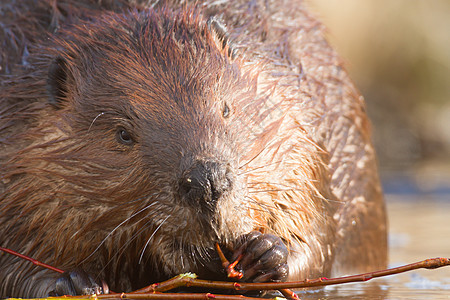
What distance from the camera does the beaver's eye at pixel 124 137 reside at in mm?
2967

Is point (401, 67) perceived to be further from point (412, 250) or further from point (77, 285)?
point (77, 285)

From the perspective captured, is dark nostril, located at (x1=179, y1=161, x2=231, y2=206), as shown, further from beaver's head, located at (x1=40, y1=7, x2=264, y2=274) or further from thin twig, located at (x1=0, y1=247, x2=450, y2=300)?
thin twig, located at (x1=0, y1=247, x2=450, y2=300)

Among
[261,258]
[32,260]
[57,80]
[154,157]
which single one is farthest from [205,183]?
[57,80]

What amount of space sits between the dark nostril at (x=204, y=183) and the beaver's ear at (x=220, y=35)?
2.72 feet

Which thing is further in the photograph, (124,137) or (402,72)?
(402,72)

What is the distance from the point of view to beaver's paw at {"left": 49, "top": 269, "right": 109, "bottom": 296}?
2.96 meters

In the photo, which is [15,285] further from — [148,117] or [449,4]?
[449,4]

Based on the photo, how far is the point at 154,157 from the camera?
9.31 ft

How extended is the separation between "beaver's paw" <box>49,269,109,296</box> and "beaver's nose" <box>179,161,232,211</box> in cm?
57

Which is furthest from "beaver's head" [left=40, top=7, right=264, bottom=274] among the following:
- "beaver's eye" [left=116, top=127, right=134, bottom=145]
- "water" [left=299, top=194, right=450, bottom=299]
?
"water" [left=299, top=194, right=450, bottom=299]

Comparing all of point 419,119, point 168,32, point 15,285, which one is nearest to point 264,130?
point 168,32

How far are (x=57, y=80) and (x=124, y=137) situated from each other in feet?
1.52

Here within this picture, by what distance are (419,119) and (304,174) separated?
8.17m

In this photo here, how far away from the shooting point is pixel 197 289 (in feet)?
10.2
